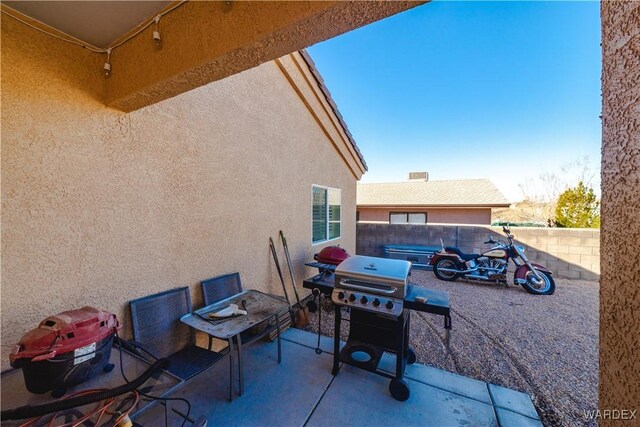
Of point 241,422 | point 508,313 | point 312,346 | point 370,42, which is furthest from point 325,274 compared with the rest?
point 370,42

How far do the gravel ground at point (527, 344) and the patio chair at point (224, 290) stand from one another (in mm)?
1286

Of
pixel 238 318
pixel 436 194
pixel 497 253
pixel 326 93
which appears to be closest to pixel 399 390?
pixel 238 318

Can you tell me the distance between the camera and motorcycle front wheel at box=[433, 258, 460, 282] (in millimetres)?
6602

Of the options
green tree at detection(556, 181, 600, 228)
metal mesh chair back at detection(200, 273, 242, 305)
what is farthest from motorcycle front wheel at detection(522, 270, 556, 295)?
metal mesh chair back at detection(200, 273, 242, 305)

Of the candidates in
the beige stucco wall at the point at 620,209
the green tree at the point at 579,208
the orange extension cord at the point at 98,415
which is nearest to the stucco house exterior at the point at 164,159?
the beige stucco wall at the point at 620,209

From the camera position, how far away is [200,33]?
1349 mm

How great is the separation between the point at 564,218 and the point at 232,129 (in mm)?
11027

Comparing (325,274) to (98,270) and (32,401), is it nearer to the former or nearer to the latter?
(98,270)

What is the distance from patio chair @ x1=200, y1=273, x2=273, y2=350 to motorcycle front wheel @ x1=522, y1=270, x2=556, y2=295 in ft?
20.9

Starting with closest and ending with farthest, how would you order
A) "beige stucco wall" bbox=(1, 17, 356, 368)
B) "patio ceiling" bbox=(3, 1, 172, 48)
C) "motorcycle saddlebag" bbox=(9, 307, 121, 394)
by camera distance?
1. "motorcycle saddlebag" bbox=(9, 307, 121, 394)
2. "patio ceiling" bbox=(3, 1, 172, 48)
3. "beige stucco wall" bbox=(1, 17, 356, 368)

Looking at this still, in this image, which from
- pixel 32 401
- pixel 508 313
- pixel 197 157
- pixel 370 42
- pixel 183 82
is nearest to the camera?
pixel 32 401

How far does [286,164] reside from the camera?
422cm

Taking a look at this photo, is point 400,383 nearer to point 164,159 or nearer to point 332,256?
point 332,256

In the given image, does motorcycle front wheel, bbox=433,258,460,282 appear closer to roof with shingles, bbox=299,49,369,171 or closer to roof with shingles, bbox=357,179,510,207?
roof with shingles, bbox=299,49,369,171
